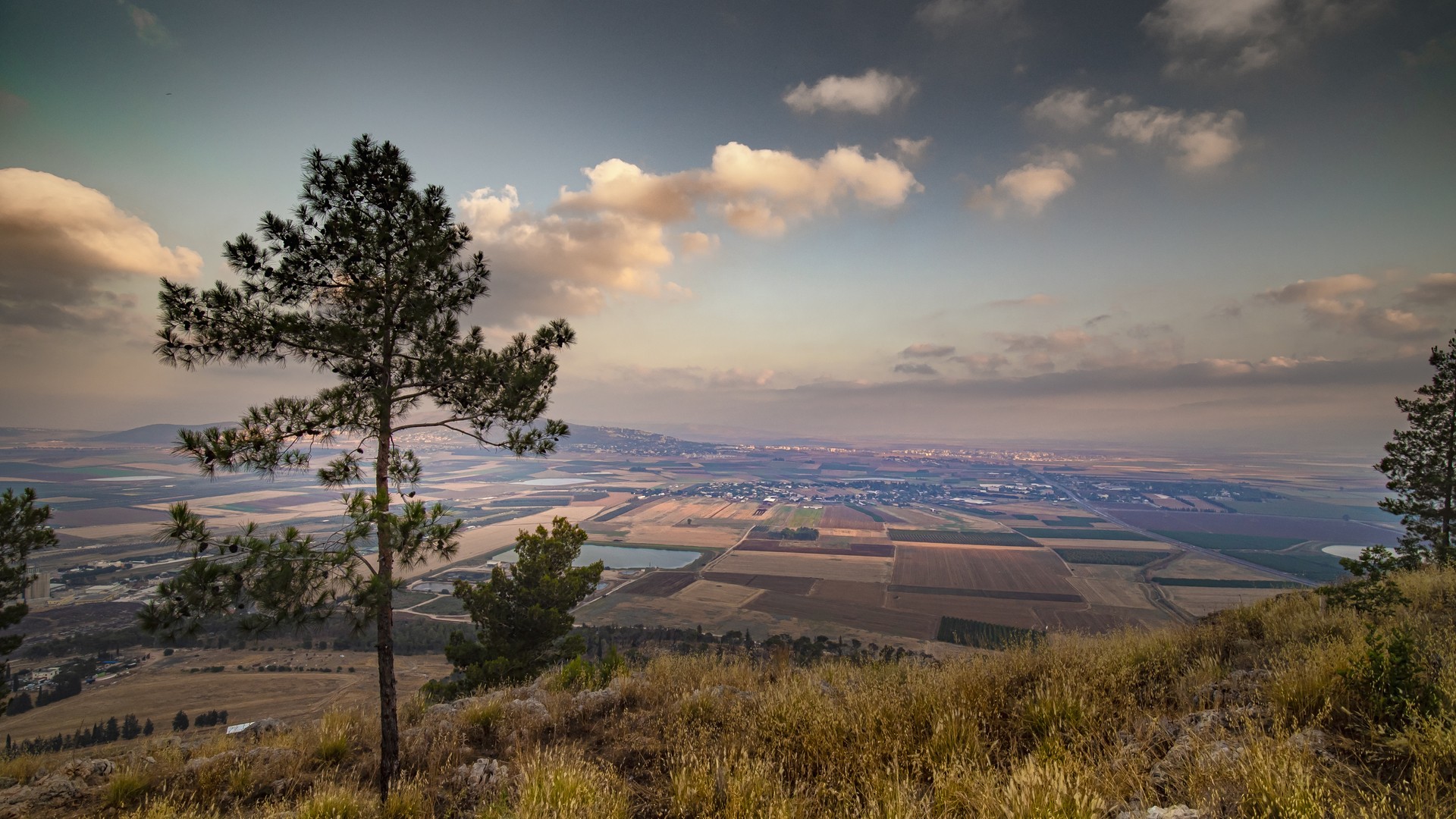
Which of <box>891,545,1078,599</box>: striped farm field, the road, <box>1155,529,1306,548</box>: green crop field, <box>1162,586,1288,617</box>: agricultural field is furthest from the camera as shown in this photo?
<box>1155,529,1306,548</box>: green crop field

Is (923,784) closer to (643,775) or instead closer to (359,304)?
(643,775)

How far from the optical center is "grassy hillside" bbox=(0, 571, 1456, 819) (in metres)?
3.79

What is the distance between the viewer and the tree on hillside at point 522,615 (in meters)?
17.0

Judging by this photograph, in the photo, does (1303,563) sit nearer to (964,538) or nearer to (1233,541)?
(1233,541)

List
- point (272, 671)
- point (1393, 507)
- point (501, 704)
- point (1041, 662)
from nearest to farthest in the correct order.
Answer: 1. point (1041, 662)
2. point (501, 704)
3. point (1393, 507)
4. point (272, 671)

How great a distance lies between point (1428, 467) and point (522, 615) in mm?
35717

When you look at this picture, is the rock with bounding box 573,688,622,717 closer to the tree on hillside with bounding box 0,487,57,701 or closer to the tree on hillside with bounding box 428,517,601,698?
the tree on hillside with bounding box 428,517,601,698

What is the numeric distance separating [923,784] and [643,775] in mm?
3311

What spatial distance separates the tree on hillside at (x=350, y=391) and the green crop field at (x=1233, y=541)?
10588 centimetres

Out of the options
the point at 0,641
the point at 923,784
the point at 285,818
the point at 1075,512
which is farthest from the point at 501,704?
the point at 1075,512

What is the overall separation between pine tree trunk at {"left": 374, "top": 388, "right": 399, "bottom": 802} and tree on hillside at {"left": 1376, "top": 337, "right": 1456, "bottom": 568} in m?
30.6

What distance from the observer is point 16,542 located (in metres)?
14.8

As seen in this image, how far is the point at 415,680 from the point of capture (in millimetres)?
32906

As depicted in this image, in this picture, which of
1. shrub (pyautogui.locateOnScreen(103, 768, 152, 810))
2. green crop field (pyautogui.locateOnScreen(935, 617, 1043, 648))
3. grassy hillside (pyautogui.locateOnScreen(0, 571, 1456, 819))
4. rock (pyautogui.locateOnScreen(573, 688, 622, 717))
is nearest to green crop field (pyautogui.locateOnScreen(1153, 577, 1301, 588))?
green crop field (pyautogui.locateOnScreen(935, 617, 1043, 648))
